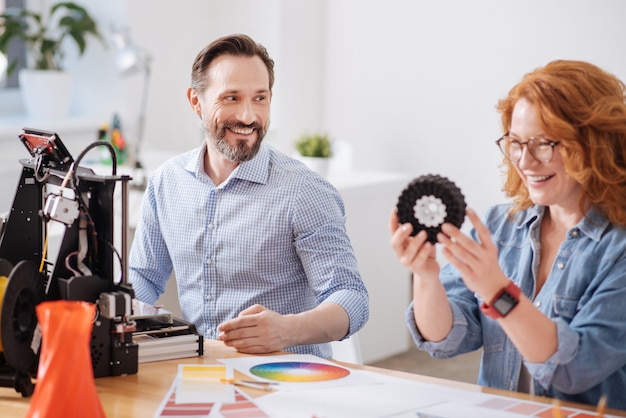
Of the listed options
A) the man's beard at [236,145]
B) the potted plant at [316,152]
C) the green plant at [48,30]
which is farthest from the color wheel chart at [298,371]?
the green plant at [48,30]

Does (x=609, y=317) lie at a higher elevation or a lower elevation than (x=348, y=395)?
higher

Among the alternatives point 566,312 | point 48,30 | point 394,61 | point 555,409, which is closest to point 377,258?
point 394,61

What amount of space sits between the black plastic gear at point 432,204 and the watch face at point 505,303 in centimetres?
14

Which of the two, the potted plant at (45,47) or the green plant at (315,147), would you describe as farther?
the potted plant at (45,47)

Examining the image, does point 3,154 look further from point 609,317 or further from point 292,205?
point 609,317

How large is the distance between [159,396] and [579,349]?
29.7 inches

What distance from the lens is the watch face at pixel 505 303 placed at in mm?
1605

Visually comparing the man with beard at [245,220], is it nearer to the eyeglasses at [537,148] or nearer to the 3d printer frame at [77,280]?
the 3d printer frame at [77,280]

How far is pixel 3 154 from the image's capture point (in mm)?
4023

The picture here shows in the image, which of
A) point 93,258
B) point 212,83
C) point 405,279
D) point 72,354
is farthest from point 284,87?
point 72,354

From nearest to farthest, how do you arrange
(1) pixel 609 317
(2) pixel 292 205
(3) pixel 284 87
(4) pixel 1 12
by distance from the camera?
(1) pixel 609 317
(2) pixel 292 205
(4) pixel 1 12
(3) pixel 284 87

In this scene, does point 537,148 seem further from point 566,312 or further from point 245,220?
point 245,220

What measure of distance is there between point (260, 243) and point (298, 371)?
1.81 feet

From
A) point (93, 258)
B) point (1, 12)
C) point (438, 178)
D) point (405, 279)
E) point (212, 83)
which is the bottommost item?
point (405, 279)
